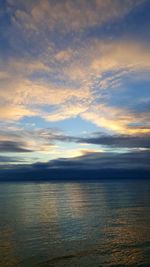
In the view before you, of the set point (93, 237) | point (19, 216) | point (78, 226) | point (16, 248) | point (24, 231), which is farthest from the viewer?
point (19, 216)

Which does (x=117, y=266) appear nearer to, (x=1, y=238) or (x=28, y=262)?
(x=28, y=262)

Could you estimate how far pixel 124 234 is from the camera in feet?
172

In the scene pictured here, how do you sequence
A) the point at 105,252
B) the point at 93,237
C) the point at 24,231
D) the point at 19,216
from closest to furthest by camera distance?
the point at 105,252 < the point at 93,237 < the point at 24,231 < the point at 19,216

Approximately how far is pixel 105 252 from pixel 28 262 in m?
10.7

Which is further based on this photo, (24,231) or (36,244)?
(24,231)

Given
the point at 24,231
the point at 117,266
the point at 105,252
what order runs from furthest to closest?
the point at 24,231
the point at 105,252
the point at 117,266

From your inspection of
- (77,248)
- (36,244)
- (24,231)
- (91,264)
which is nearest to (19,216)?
(24,231)

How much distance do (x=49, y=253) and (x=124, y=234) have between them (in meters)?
16.6

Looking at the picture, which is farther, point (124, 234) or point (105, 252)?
point (124, 234)

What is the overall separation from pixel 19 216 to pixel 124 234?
→ 107 ft

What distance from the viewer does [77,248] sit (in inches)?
1681

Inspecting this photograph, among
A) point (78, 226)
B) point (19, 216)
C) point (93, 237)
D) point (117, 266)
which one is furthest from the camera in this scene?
point (19, 216)

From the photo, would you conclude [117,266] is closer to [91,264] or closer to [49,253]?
[91,264]

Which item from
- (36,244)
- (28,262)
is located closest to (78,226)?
(36,244)
